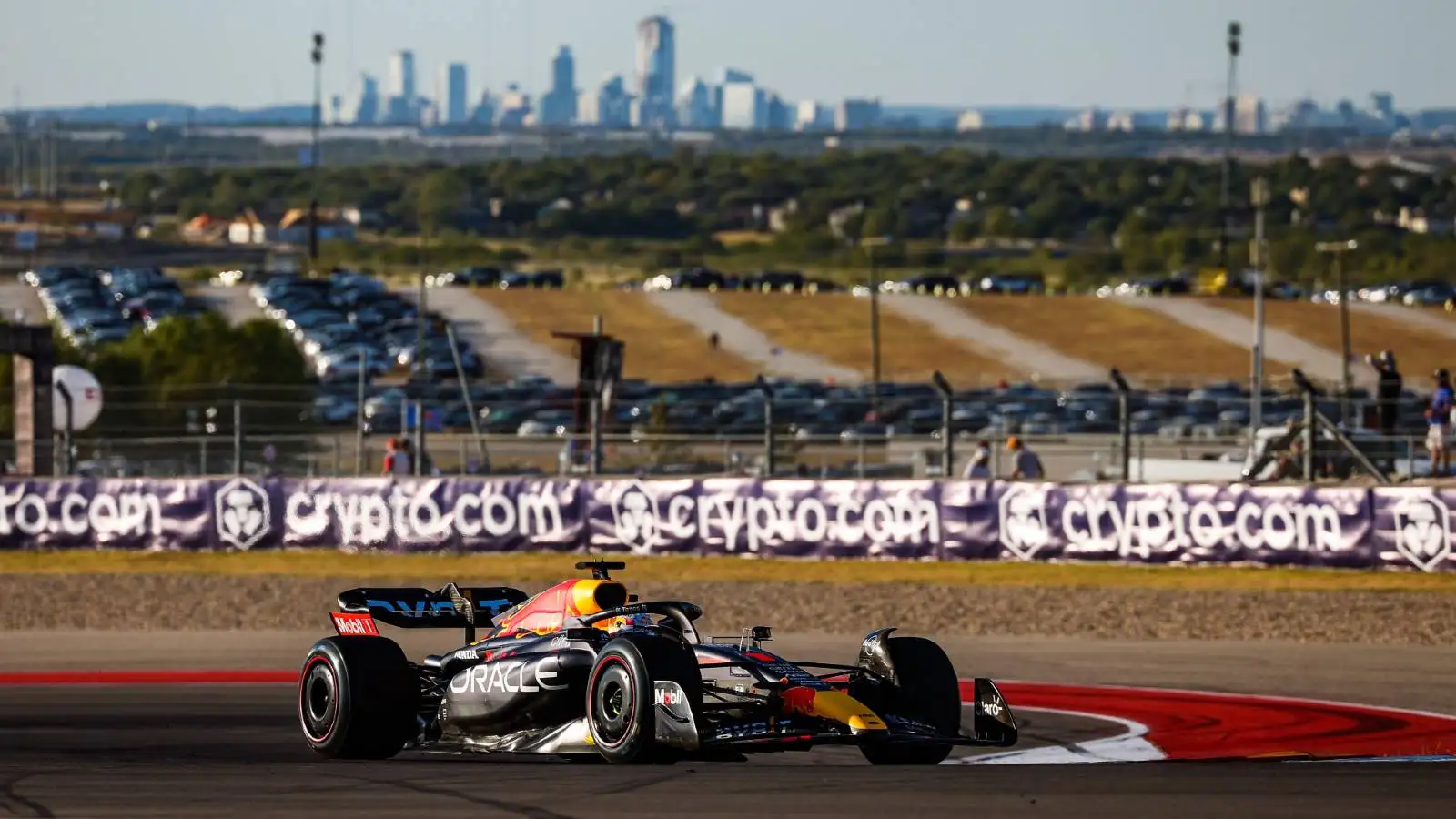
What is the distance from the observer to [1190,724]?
14.9 m

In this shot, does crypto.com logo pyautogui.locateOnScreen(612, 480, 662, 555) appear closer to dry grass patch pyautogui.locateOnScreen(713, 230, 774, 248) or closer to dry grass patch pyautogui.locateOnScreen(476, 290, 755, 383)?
dry grass patch pyautogui.locateOnScreen(476, 290, 755, 383)

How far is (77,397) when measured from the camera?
3039 cm

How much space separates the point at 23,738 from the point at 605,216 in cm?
13607

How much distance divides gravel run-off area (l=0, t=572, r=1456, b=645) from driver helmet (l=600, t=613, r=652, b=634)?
9.31m

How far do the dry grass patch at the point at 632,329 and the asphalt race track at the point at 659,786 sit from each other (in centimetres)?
5085

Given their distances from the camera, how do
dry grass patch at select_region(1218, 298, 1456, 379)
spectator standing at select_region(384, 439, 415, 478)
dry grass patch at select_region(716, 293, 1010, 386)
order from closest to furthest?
spectator standing at select_region(384, 439, 415, 478) → dry grass patch at select_region(1218, 298, 1456, 379) → dry grass patch at select_region(716, 293, 1010, 386)

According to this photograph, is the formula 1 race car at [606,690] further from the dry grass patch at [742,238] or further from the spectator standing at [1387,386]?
the dry grass patch at [742,238]

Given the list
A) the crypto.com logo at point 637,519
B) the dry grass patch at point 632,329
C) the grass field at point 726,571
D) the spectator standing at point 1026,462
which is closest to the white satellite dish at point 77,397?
the grass field at point 726,571

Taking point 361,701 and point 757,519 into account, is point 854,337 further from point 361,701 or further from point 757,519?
point 361,701

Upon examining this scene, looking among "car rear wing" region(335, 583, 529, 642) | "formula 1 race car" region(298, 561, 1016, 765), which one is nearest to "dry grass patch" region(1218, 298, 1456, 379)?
"car rear wing" region(335, 583, 529, 642)

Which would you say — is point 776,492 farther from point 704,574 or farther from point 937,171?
point 937,171

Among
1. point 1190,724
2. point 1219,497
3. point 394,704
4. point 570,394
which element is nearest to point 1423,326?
point 570,394

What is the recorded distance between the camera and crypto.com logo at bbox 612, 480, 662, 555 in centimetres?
2539

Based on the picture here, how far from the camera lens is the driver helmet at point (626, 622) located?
1160 cm
